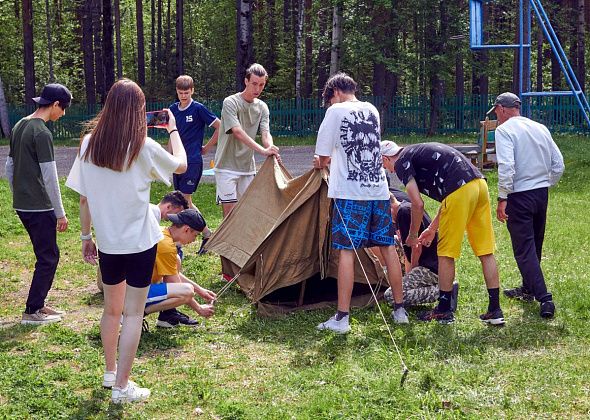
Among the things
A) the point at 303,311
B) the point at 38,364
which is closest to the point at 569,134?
the point at 303,311

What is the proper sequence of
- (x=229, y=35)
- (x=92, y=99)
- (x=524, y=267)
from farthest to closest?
1. (x=229, y=35)
2. (x=92, y=99)
3. (x=524, y=267)

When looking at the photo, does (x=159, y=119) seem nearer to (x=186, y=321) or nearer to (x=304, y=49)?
(x=186, y=321)

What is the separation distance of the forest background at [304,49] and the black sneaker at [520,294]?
1725 cm

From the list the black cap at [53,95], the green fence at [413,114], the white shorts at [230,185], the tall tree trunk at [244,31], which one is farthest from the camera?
the green fence at [413,114]

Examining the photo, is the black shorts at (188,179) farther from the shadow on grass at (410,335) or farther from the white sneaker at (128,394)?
the white sneaker at (128,394)

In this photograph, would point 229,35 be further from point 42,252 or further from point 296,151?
point 42,252

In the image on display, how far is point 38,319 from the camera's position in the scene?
21.2ft

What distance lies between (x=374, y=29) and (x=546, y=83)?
632 inches

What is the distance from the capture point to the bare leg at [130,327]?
14.8ft

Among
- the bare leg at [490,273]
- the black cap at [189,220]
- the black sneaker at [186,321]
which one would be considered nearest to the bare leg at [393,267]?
the bare leg at [490,273]

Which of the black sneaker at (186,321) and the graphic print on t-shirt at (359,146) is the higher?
the graphic print on t-shirt at (359,146)

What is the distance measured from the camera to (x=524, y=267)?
659 cm

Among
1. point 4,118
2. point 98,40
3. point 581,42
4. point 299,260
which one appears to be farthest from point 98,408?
point 98,40

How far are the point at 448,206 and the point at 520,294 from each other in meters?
1.40
